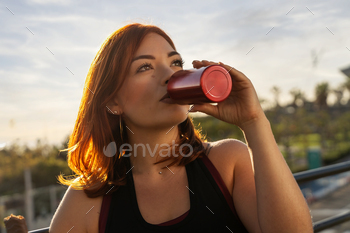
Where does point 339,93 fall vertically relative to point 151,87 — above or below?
below

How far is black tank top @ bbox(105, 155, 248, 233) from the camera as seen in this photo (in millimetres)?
1512

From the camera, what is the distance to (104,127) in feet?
6.43

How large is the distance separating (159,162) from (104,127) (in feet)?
1.43

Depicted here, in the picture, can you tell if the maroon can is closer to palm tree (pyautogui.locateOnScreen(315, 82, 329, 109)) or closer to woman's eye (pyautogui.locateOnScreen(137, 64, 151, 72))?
woman's eye (pyautogui.locateOnScreen(137, 64, 151, 72))

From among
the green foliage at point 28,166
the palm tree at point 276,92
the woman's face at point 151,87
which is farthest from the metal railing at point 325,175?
the palm tree at point 276,92

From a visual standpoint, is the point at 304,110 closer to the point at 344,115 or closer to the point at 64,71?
the point at 344,115

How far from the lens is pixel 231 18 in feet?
4.34

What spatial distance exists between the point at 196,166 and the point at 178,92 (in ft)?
1.76

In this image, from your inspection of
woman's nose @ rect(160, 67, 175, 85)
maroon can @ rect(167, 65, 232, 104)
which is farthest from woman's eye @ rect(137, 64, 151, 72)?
maroon can @ rect(167, 65, 232, 104)

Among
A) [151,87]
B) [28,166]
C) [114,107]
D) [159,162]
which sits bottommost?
[28,166]

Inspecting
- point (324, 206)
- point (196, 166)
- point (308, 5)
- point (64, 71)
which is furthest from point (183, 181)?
point (324, 206)

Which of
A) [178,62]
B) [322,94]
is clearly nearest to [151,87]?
[178,62]

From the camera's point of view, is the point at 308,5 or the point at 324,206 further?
the point at 324,206

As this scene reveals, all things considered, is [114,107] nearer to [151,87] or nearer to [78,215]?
[151,87]
